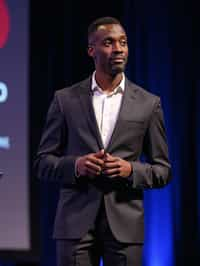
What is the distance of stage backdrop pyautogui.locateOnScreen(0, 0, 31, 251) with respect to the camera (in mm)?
3541

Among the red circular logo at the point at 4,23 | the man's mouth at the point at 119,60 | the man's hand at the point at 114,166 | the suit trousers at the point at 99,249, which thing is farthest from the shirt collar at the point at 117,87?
the red circular logo at the point at 4,23

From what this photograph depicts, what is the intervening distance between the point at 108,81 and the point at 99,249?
23.9 inches

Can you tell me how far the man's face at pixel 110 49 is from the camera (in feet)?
6.98

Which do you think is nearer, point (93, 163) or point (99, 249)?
point (93, 163)

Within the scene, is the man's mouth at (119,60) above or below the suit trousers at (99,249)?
above

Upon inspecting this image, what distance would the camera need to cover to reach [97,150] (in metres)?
2.07

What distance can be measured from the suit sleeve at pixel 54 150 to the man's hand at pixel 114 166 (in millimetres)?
166

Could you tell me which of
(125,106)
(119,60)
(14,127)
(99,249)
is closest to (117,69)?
(119,60)

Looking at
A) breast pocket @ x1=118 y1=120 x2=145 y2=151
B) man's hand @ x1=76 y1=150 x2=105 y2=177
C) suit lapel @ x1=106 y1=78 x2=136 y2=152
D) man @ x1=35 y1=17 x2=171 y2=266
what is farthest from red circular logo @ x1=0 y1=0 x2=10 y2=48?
man's hand @ x1=76 y1=150 x2=105 y2=177

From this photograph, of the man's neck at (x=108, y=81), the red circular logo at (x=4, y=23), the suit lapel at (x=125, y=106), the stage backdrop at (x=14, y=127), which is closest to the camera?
the suit lapel at (x=125, y=106)

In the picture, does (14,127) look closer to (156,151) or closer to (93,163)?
(156,151)

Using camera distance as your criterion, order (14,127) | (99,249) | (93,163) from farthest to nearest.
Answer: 1. (14,127)
2. (99,249)
3. (93,163)

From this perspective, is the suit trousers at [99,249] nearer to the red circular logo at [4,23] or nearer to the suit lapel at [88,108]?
the suit lapel at [88,108]

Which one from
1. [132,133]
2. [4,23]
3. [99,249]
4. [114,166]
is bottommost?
[99,249]
